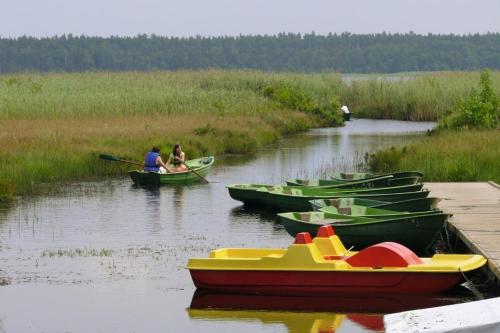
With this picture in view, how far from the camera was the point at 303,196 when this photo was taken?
2225 cm

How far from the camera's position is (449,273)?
14516 mm

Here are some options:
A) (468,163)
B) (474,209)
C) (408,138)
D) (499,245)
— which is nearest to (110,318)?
(499,245)

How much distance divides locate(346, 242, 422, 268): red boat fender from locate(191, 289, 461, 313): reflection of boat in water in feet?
1.29

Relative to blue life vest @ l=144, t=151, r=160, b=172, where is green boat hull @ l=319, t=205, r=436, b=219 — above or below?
below

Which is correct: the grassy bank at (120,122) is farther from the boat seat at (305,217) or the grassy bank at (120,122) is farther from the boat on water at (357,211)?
the boat seat at (305,217)

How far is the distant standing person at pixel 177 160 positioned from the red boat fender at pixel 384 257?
14.9 meters

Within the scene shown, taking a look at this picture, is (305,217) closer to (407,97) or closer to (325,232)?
(325,232)

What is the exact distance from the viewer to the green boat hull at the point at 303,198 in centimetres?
2136

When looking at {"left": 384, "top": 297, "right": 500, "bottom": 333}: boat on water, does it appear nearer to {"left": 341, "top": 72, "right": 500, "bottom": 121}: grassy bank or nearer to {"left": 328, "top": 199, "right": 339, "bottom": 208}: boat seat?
{"left": 328, "top": 199, "right": 339, "bottom": 208}: boat seat

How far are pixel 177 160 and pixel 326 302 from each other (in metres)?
15.1

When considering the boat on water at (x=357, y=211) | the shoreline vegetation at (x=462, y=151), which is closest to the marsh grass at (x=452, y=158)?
the shoreline vegetation at (x=462, y=151)

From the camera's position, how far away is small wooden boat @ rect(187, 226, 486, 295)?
14.6m

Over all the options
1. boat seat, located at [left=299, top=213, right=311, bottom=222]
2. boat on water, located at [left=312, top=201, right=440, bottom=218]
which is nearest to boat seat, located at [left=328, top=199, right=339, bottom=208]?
boat on water, located at [left=312, top=201, right=440, bottom=218]

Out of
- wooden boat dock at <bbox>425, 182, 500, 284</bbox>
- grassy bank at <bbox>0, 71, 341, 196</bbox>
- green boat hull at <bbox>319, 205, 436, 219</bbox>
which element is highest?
grassy bank at <bbox>0, 71, 341, 196</bbox>
